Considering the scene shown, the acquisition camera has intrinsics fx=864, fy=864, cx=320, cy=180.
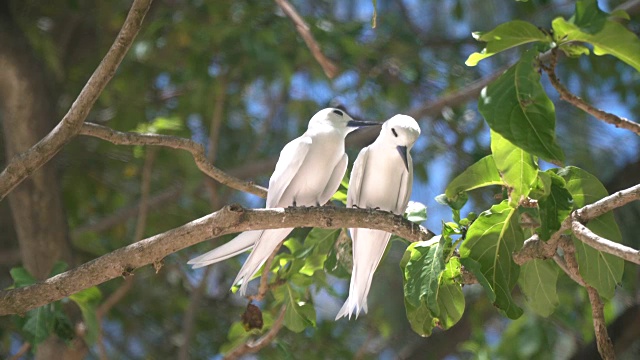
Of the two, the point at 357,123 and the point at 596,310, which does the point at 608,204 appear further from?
the point at 357,123

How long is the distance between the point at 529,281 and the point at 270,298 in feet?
12.2

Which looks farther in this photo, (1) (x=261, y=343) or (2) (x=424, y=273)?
(1) (x=261, y=343)

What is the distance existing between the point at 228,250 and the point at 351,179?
2.37 ft

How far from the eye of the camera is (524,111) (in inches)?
83.1

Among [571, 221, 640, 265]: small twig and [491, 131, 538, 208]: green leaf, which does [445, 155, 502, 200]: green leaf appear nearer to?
[491, 131, 538, 208]: green leaf

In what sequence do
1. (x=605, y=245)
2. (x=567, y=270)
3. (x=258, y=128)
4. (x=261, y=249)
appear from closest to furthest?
(x=605, y=245) < (x=567, y=270) < (x=261, y=249) < (x=258, y=128)

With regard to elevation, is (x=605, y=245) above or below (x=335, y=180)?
above

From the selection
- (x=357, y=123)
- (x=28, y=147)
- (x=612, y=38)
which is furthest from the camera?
(x=28, y=147)

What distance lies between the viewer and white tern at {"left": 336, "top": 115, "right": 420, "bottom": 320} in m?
3.27

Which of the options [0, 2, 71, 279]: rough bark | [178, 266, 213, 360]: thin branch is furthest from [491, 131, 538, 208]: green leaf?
[0, 2, 71, 279]: rough bark

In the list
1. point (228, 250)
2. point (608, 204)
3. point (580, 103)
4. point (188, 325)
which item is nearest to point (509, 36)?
point (580, 103)

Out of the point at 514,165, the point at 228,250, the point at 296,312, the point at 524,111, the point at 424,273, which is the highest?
the point at 524,111

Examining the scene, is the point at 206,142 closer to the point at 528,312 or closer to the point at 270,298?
the point at 270,298

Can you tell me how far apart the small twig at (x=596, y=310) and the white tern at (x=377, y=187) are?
0.78 meters
